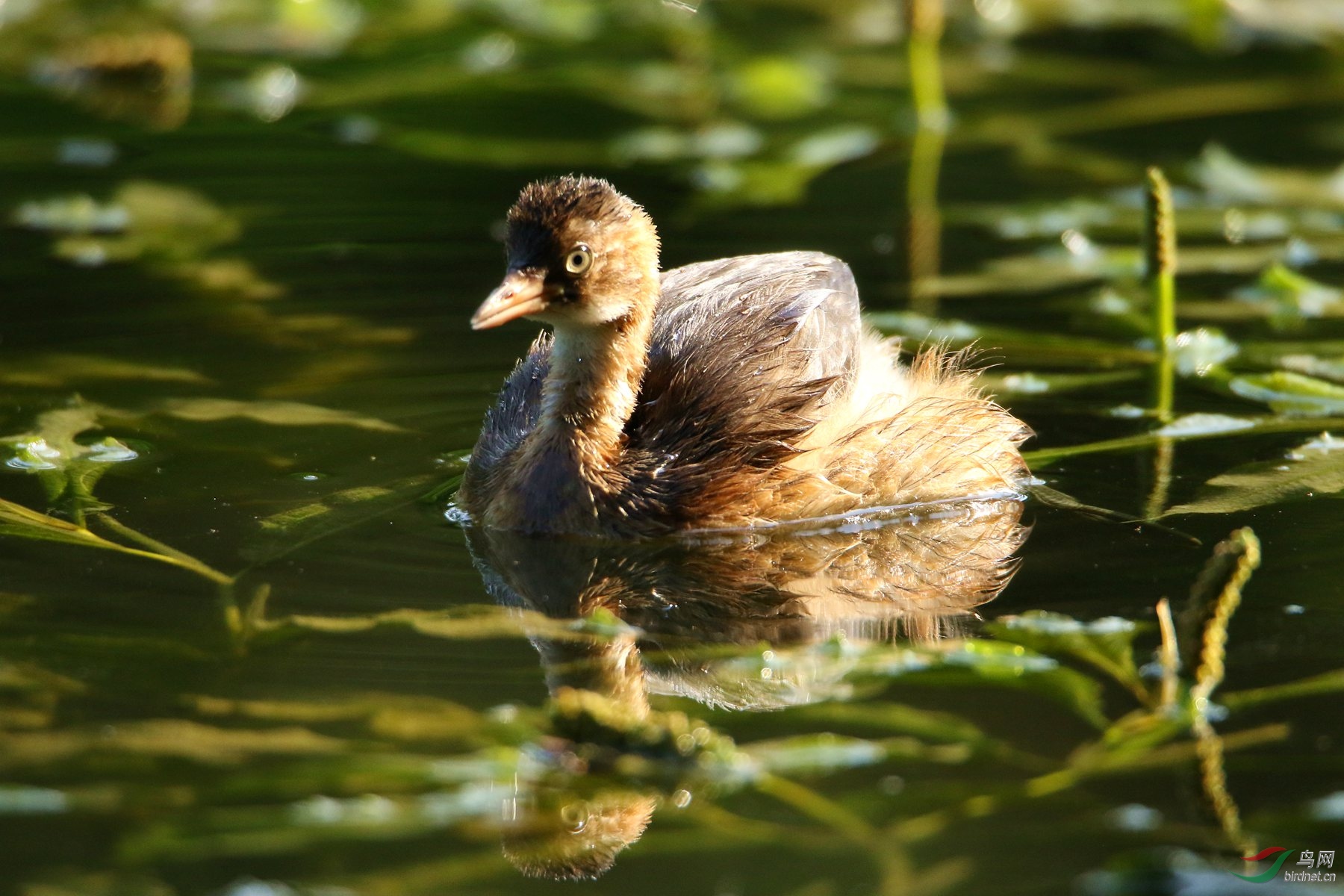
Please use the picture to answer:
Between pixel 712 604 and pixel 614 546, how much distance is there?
2.44ft

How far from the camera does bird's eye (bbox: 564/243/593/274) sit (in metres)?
6.22

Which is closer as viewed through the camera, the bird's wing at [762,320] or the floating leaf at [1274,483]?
the floating leaf at [1274,483]

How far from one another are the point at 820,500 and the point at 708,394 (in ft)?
1.88

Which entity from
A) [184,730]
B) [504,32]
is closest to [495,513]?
[184,730]

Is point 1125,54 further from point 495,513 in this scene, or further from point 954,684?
point 954,684

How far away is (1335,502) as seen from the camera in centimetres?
636

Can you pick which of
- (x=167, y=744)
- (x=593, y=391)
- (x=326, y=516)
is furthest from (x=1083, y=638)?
(x=326, y=516)

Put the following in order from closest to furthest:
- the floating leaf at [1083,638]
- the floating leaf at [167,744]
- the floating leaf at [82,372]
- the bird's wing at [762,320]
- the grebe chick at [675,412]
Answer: the floating leaf at [167,744]
the floating leaf at [1083,638]
the grebe chick at [675,412]
the bird's wing at [762,320]
the floating leaf at [82,372]

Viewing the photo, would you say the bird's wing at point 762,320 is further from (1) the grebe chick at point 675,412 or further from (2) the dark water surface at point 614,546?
(2) the dark water surface at point 614,546

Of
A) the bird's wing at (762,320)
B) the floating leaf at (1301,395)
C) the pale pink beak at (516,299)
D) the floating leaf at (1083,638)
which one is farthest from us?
the floating leaf at (1301,395)

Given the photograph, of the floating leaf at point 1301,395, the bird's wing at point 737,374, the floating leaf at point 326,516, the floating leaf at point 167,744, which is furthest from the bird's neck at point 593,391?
the floating leaf at point 1301,395

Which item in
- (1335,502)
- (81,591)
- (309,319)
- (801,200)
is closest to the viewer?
(81,591)

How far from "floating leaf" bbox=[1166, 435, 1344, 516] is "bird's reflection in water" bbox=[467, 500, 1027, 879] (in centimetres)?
70

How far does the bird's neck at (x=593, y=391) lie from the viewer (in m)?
6.50
